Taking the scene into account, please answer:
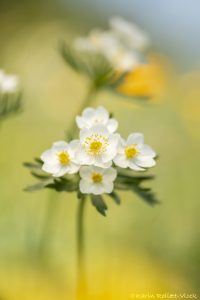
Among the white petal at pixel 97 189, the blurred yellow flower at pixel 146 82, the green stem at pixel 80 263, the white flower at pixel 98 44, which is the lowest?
the green stem at pixel 80 263

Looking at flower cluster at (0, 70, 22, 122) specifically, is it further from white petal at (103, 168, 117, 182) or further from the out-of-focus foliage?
white petal at (103, 168, 117, 182)

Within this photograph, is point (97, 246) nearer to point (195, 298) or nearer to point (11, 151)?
point (195, 298)

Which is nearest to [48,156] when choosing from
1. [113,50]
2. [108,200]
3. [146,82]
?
[113,50]

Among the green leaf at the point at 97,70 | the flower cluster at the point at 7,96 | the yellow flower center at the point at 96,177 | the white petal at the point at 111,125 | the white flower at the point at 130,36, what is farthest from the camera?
the white flower at the point at 130,36

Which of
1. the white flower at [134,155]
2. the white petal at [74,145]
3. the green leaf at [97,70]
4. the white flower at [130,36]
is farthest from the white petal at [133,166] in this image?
the white flower at [130,36]

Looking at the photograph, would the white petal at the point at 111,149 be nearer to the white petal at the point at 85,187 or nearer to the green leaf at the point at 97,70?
the white petal at the point at 85,187
